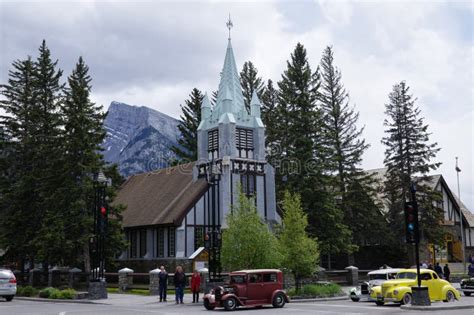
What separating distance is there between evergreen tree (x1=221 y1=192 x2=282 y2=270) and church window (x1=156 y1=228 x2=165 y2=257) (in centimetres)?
1309

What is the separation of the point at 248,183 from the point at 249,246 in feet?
47.3

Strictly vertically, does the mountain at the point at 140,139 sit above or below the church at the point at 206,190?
above

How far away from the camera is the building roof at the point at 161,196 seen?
4316cm

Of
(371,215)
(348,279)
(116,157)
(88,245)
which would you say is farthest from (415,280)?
(116,157)

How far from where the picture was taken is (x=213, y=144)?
46.6 meters

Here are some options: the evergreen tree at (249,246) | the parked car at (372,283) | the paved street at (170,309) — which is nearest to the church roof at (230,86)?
the evergreen tree at (249,246)

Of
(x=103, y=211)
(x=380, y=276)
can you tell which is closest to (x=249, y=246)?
(x=380, y=276)

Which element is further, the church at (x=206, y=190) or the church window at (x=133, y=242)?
the church window at (x=133, y=242)

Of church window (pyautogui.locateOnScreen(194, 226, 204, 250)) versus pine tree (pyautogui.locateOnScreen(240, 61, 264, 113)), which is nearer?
church window (pyautogui.locateOnScreen(194, 226, 204, 250))

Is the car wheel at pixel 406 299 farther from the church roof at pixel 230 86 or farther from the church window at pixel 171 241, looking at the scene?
the church roof at pixel 230 86

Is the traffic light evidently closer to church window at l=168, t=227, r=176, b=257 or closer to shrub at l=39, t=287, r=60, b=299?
shrub at l=39, t=287, r=60, b=299

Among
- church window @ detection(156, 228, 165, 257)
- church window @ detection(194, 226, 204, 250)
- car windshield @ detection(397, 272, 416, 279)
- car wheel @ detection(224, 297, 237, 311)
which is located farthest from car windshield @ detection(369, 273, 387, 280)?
church window @ detection(156, 228, 165, 257)

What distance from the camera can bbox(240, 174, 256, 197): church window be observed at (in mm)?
45075

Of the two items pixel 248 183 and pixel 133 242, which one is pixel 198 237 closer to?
pixel 248 183
